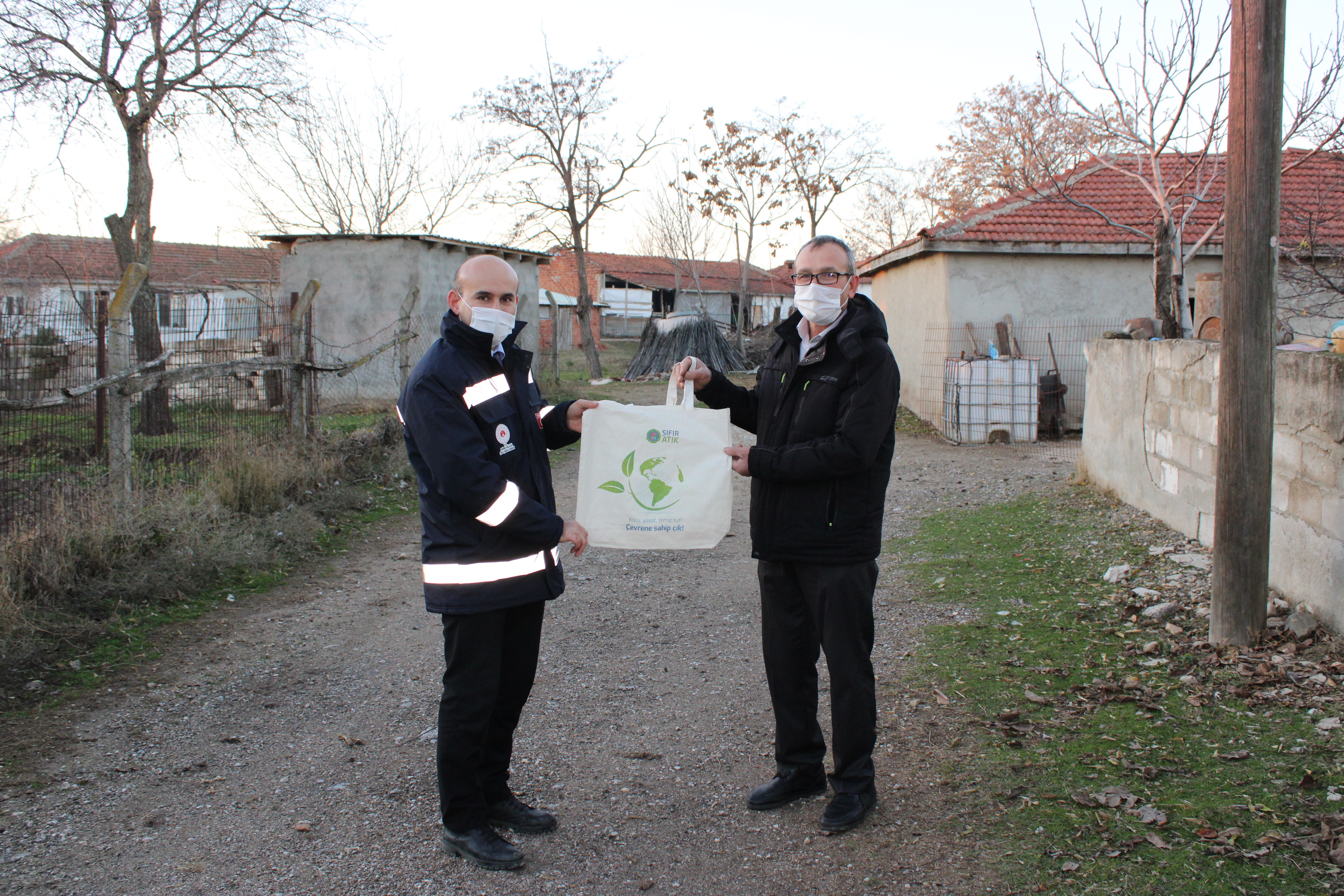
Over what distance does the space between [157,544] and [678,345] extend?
992 inches

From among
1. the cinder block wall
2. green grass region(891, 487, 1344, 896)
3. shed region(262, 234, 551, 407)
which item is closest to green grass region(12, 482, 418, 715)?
green grass region(891, 487, 1344, 896)

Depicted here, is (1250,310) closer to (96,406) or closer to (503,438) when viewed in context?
(503,438)

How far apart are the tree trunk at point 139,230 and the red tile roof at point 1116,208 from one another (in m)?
12.0

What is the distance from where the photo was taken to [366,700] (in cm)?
438

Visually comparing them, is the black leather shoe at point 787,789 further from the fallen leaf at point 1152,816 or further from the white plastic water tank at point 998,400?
the white plastic water tank at point 998,400

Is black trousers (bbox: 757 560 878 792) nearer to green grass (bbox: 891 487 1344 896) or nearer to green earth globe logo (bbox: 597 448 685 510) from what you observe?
green earth globe logo (bbox: 597 448 685 510)

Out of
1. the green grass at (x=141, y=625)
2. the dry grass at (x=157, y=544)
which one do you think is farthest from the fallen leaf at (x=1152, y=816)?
the dry grass at (x=157, y=544)

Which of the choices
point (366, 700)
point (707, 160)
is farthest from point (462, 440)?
point (707, 160)

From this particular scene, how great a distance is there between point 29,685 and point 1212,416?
736 cm

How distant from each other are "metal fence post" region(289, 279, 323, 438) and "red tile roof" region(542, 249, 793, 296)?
1807 inches

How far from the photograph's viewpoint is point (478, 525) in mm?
2926

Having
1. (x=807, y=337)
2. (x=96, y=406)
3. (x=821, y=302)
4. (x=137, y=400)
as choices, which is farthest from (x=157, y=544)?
(x=137, y=400)

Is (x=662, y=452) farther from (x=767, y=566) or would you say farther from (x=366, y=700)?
(x=366, y=700)

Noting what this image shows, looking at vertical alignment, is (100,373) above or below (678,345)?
below
